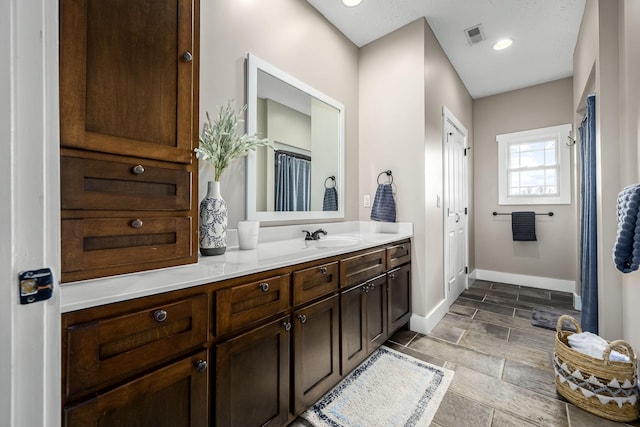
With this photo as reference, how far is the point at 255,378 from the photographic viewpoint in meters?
1.09

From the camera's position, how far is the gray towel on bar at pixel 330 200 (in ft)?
7.84

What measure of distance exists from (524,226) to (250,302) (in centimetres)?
404

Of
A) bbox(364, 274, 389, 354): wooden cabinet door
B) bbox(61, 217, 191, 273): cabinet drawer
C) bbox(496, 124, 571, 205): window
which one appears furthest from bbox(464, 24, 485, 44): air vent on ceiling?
bbox(61, 217, 191, 273): cabinet drawer

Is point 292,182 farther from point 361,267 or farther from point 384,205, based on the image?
point 384,205

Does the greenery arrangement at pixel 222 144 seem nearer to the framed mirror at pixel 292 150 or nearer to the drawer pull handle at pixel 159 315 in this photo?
the framed mirror at pixel 292 150

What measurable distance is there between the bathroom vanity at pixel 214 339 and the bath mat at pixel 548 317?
2049 mm

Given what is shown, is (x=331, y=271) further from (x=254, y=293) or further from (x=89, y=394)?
(x=89, y=394)

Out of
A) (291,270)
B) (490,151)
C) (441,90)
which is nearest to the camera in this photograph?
(291,270)

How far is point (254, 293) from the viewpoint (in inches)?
42.9

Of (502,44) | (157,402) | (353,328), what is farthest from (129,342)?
(502,44)

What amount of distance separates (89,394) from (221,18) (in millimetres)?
1877

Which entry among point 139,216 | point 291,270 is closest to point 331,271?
point 291,270

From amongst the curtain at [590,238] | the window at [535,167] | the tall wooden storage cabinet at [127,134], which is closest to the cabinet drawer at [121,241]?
the tall wooden storage cabinet at [127,134]

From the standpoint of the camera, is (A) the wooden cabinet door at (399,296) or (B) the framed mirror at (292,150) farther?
(A) the wooden cabinet door at (399,296)
